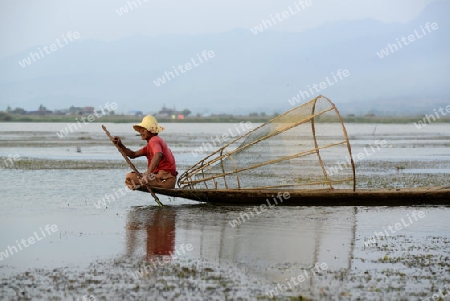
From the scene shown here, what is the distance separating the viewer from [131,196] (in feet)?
47.4

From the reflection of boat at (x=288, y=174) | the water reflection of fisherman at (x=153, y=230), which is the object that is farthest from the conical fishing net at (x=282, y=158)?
the water reflection of fisherman at (x=153, y=230)

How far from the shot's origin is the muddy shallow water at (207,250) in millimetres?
6953

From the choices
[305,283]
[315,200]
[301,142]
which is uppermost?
[301,142]

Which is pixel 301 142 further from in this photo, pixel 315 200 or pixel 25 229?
pixel 25 229

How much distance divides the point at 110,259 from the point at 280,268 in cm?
191

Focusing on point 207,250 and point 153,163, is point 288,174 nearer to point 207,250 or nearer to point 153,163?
point 153,163

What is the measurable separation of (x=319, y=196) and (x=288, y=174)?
28.6 inches

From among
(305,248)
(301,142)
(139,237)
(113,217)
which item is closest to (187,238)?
(139,237)

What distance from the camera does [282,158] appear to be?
42.9ft

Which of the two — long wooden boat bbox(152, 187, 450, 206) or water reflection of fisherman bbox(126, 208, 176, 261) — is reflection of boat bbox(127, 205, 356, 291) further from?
long wooden boat bbox(152, 187, 450, 206)

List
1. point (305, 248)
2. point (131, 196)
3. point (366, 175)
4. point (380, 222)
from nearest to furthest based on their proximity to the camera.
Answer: point (305, 248) < point (380, 222) < point (131, 196) < point (366, 175)

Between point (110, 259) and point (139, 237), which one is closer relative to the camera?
point (110, 259)

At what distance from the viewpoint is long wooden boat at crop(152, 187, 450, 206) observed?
501 inches

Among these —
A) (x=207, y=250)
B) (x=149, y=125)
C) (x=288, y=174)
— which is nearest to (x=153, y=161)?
(x=149, y=125)
